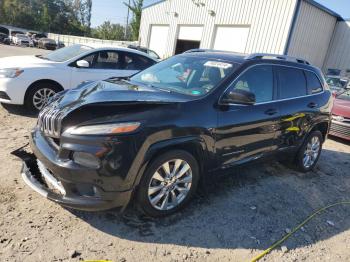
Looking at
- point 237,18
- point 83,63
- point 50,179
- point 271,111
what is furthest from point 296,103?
point 237,18

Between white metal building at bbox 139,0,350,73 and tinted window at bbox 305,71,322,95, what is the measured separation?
10173mm

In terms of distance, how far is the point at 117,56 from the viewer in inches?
289

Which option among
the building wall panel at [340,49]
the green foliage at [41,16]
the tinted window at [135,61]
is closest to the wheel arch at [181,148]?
the tinted window at [135,61]

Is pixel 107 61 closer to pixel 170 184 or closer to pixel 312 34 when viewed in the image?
pixel 170 184

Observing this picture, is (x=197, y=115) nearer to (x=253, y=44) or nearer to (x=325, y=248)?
(x=325, y=248)

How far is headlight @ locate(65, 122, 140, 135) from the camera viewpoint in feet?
9.01

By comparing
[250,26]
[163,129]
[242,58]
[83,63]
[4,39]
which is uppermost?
[250,26]

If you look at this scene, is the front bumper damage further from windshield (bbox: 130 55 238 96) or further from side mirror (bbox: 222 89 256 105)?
side mirror (bbox: 222 89 256 105)

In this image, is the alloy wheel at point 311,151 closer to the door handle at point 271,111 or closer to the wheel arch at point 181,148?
the door handle at point 271,111

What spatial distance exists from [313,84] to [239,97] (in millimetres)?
2308

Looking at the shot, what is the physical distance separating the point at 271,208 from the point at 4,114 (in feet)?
17.5

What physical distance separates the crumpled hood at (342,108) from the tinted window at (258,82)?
4.61 metres

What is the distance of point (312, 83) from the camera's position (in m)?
5.16

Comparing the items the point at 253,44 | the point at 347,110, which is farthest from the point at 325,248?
the point at 253,44
